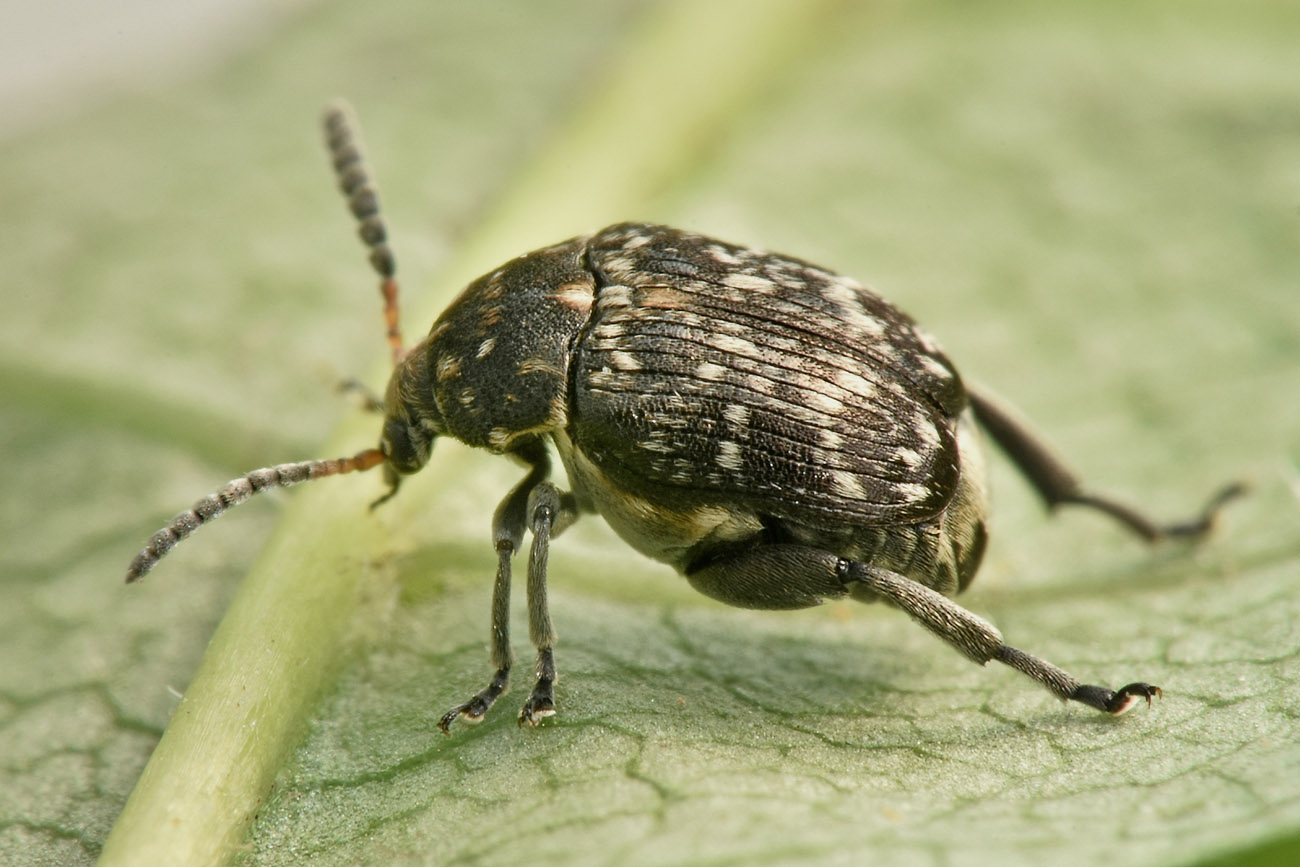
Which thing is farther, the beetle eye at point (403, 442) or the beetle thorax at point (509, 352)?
the beetle eye at point (403, 442)

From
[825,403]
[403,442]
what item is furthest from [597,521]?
[825,403]

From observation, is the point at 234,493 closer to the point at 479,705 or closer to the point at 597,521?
the point at 479,705

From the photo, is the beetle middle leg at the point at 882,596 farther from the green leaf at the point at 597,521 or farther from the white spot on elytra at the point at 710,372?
the white spot on elytra at the point at 710,372

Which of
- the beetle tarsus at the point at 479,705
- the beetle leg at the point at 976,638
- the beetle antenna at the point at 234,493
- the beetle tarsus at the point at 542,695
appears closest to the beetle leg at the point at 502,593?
the beetle tarsus at the point at 479,705

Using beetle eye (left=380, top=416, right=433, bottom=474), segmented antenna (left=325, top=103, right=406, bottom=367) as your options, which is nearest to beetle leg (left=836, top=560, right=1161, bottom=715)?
beetle eye (left=380, top=416, right=433, bottom=474)

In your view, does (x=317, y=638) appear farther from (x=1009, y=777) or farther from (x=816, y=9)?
(x=816, y=9)

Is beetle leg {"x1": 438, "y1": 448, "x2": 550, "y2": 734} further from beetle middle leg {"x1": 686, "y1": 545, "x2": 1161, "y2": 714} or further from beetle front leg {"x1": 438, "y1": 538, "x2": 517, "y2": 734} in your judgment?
beetle middle leg {"x1": 686, "y1": 545, "x2": 1161, "y2": 714}

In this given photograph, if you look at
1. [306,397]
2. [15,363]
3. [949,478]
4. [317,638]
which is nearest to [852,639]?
[949,478]
